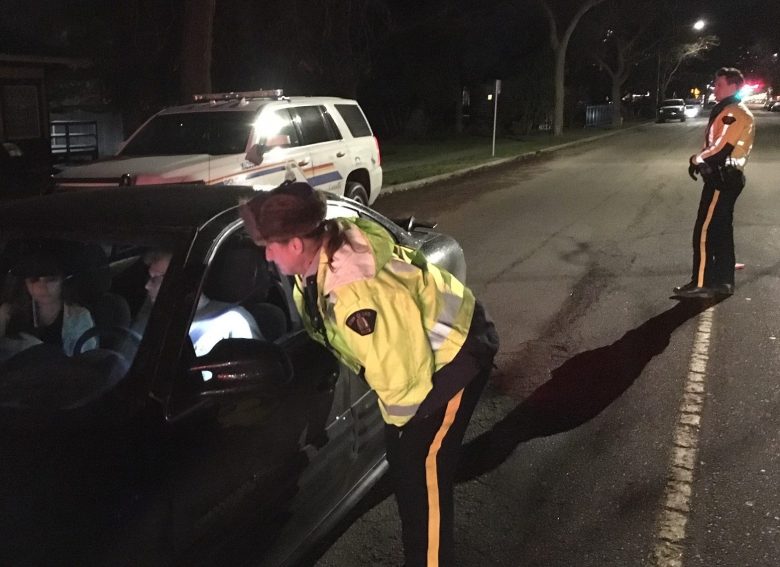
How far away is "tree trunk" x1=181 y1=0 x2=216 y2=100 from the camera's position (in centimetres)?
1470

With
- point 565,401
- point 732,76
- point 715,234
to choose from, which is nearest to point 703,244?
point 715,234

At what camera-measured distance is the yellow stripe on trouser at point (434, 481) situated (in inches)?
96.2

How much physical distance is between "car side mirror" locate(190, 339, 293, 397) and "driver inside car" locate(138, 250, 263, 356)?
1.31ft

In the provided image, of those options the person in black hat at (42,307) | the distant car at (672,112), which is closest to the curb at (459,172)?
the person in black hat at (42,307)

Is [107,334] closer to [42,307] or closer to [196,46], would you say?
[42,307]

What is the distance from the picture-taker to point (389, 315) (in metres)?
2.11

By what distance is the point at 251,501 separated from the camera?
2469 millimetres

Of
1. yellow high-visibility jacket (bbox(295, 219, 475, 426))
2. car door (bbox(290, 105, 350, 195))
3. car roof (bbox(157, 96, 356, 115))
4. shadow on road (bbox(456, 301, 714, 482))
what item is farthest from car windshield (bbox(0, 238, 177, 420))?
car roof (bbox(157, 96, 356, 115))

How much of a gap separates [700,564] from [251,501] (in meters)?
1.97

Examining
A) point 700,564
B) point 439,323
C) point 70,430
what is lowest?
point 700,564

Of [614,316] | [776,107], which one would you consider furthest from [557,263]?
[776,107]

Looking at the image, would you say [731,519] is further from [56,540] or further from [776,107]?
[776,107]

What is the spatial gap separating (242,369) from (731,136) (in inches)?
223

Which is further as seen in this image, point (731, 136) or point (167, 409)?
point (731, 136)
